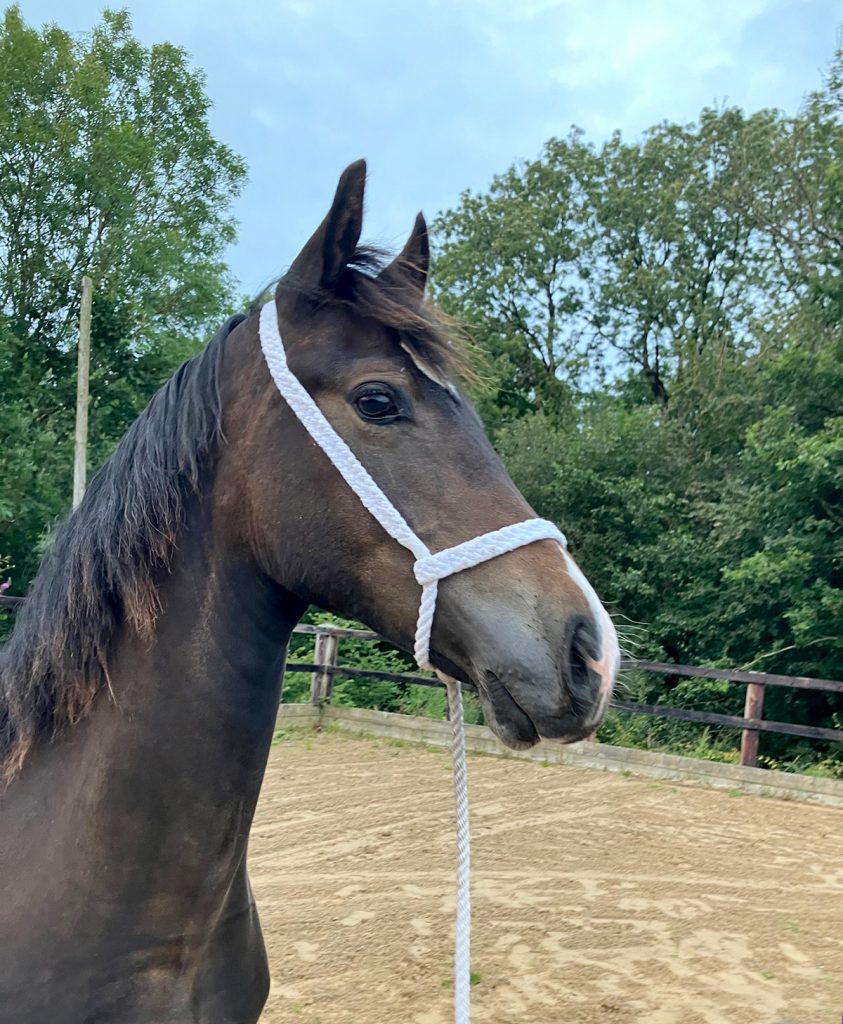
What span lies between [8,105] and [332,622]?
46.5ft

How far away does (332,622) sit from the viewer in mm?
12844

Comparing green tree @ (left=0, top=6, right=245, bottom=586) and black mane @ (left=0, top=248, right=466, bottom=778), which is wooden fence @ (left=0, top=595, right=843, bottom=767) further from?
green tree @ (left=0, top=6, right=245, bottom=586)

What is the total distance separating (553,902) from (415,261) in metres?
4.44

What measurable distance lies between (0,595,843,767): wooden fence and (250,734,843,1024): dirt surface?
970 millimetres

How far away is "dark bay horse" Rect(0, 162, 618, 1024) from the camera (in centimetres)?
138

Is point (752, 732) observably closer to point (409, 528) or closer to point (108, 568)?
point (409, 528)

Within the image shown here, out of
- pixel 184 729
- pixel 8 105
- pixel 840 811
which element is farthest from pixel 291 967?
pixel 8 105

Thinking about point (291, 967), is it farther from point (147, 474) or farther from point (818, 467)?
point (818, 467)

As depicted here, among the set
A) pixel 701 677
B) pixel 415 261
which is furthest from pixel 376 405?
pixel 701 677

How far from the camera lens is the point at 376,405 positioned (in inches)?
56.2

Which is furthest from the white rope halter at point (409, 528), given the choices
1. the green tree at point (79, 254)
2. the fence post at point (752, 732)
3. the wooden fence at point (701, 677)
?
the green tree at point (79, 254)

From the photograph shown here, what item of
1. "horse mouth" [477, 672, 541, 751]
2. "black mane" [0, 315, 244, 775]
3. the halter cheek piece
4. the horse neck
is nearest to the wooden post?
"black mane" [0, 315, 244, 775]

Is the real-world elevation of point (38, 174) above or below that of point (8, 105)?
below

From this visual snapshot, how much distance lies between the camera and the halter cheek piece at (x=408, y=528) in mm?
1299
